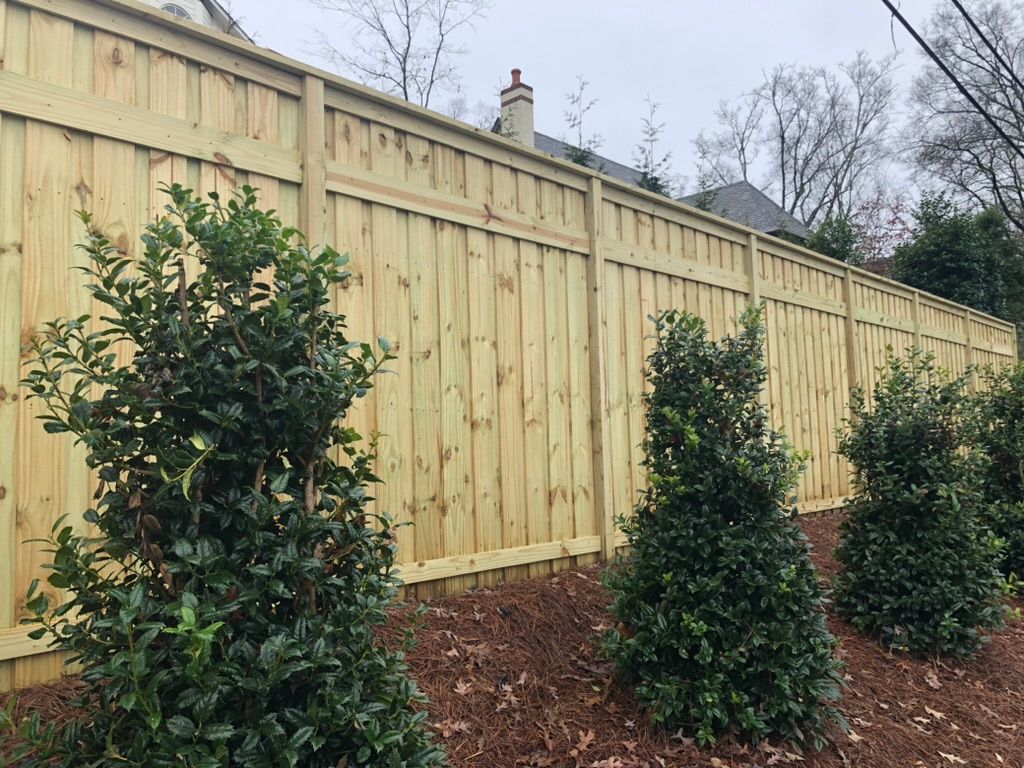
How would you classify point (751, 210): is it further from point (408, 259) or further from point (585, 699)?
point (585, 699)

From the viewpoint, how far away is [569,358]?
4.08 meters

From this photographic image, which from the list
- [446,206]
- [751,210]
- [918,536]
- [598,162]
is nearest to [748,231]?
[918,536]

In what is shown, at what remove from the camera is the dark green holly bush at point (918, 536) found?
396cm

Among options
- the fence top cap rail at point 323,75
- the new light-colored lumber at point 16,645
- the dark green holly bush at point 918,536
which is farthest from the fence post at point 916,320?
the new light-colored lumber at point 16,645

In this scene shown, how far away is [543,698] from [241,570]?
67.4 inches

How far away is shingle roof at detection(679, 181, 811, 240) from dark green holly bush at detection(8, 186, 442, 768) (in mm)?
17867

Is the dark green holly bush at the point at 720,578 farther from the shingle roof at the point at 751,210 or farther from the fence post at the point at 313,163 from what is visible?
the shingle roof at the point at 751,210

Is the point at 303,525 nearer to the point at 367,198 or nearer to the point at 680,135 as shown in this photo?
the point at 367,198

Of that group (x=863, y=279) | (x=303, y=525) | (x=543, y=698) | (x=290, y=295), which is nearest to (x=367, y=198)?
(x=290, y=295)

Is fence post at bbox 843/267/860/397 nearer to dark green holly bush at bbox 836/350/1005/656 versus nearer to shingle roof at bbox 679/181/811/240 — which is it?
dark green holly bush at bbox 836/350/1005/656

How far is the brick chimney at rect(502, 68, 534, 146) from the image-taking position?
12023mm

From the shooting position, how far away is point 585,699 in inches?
113

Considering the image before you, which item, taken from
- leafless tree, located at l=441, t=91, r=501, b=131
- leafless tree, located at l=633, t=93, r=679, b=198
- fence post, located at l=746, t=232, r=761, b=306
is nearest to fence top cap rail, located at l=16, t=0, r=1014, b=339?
fence post, located at l=746, t=232, r=761, b=306

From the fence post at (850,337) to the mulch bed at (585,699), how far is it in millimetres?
3300
